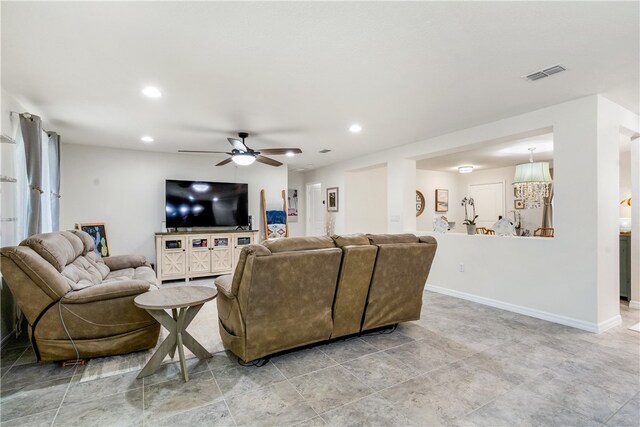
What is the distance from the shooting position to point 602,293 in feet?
10.7

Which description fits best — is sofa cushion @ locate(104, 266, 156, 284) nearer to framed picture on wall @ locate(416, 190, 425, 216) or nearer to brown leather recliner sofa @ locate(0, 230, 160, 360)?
brown leather recliner sofa @ locate(0, 230, 160, 360)

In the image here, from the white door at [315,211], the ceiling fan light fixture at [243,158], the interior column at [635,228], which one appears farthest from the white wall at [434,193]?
the ceiling fan light fixture at [243,158]

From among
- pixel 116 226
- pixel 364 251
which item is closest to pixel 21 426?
pixel 364 251

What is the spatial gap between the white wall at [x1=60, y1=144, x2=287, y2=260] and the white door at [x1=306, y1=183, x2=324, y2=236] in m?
2.83

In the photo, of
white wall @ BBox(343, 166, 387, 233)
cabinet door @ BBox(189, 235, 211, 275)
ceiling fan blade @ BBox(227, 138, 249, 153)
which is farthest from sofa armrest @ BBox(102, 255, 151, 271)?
white wall @ BBox(343, 166, 387, 233)

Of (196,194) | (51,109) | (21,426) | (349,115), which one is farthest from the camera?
(196,194)

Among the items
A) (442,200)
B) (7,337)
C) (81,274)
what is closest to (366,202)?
(442,200)

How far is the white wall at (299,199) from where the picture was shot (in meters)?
8.76

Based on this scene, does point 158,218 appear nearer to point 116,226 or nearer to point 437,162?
point 116,226

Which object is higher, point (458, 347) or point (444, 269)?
point (444, 269)

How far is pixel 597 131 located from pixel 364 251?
275cm

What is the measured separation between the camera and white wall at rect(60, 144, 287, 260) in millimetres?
5387

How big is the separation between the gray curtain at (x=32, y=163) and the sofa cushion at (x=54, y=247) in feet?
1.12

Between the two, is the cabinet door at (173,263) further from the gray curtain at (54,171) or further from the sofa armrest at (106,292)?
the sofa armrest at (106,292)
